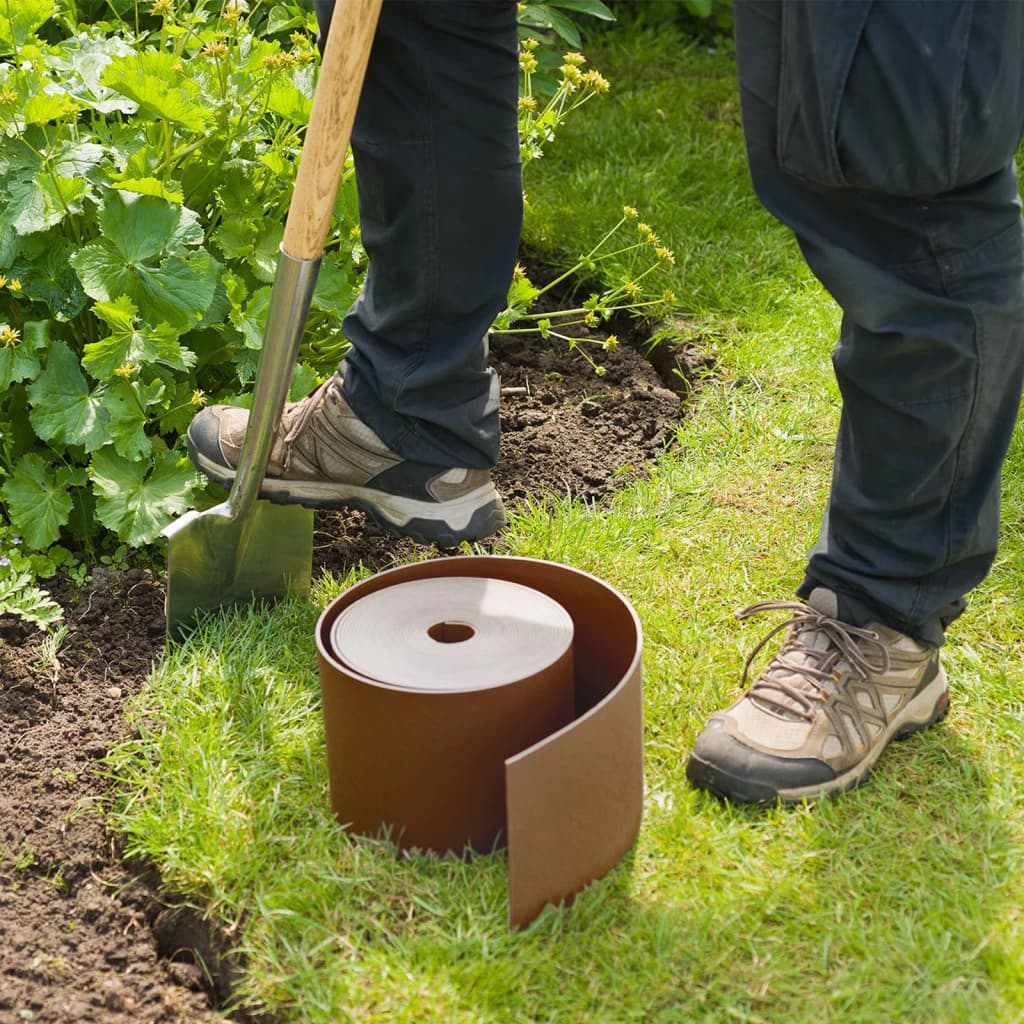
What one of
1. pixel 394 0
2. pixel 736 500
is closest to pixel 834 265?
pixel 394 0

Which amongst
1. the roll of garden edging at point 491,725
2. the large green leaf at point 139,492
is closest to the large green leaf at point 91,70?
the large green leaf at point 139,492

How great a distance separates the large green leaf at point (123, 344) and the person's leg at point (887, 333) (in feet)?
3.49

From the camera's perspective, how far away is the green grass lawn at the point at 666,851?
1.53m

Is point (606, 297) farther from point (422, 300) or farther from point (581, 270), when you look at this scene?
point (422, 300)

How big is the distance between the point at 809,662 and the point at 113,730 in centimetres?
105

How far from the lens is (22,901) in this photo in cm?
175

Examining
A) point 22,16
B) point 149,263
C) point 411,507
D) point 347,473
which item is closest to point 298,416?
point 347,473

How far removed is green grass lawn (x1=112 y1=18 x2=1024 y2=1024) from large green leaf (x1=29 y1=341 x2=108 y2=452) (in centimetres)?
40

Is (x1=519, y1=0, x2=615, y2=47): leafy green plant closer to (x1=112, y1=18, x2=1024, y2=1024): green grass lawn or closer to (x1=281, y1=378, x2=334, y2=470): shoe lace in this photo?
(x1=112, y1=18, x2=1024, y2=1024): green grass lawn

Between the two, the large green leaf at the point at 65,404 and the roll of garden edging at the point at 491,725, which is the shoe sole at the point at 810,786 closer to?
the roll of garden edging at the point at 491,725

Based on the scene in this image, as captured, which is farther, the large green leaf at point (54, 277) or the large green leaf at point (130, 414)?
the large green leaf at point (54, 277)

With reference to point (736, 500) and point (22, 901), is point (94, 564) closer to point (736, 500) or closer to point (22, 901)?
point (22, 901)

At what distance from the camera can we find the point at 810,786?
1801 mm

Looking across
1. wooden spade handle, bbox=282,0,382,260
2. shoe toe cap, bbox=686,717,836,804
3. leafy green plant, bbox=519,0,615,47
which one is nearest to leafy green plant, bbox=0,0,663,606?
wooden spade handle, bbox=282,0,382,260
